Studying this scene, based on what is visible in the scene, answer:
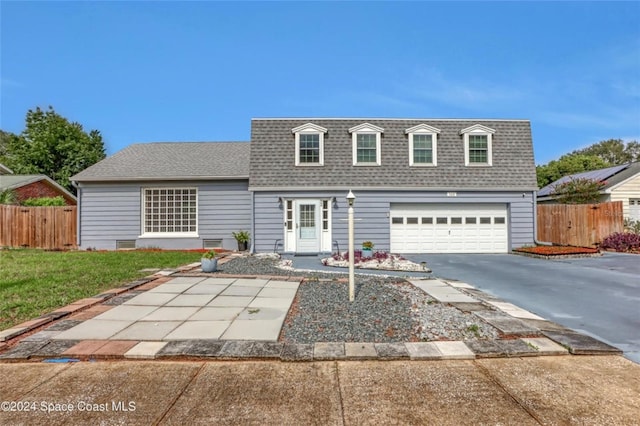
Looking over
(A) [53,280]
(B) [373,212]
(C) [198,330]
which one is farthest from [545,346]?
(B) [373,212]

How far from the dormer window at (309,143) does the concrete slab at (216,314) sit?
8884 millimetres

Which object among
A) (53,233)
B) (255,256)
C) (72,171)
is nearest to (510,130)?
(255,256)

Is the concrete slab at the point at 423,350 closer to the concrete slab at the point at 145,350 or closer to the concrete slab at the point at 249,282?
the concrete slab at the point at 145,350

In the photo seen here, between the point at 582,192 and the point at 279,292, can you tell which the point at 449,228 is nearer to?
the point at 582,192

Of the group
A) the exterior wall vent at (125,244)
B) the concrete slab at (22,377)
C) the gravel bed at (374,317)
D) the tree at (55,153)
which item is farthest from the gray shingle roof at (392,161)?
the tree at (55,153)

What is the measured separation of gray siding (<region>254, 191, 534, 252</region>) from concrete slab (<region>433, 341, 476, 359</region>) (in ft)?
29.4

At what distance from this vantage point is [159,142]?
1686 centimetres

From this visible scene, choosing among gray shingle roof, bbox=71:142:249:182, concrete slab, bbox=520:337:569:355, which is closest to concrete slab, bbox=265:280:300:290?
concrete slab, bbox=520:337:569:355

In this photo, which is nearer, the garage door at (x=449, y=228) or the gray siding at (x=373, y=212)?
the gray siding at (x=373, y=212)

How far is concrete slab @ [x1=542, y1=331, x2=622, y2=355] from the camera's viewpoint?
343cm

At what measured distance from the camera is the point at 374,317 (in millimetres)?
4527

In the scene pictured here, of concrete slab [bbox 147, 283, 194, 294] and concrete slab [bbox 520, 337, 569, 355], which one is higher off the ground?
concrete slab [bbox 147, 283, 194, 294]

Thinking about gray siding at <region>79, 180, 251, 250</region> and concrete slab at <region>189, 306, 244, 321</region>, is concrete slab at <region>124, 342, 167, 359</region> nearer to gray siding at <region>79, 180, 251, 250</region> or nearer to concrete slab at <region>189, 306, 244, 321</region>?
concrete slab at <region>189, 306, 244, 321</region>

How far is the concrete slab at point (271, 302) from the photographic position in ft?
16.7
